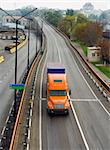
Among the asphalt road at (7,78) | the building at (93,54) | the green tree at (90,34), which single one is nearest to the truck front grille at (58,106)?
the asphalt road at (7,78)

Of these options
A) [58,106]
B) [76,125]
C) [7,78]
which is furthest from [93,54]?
[76,125]

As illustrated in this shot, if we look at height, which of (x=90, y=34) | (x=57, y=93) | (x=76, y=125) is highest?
(x=90, y=34)

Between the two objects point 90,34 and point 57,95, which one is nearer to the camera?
point 57,95

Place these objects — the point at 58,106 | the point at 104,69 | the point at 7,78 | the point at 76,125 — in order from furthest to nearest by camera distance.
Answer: the point at 104,69 < the point at 7,78 < the point at 58,106 < the point at 76,125

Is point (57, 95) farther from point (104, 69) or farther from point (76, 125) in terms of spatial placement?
point (104, 69)

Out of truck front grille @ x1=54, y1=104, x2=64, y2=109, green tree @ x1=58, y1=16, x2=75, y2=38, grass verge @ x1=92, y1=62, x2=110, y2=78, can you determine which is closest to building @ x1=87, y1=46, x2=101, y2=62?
grass verge @ x1=92, y1=62, x2=110, y2=78

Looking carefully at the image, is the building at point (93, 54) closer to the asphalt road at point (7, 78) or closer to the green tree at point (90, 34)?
the asphalt road at point (7, 78)

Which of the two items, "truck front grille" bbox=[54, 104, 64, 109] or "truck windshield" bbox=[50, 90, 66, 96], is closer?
"truck front grille" bbox=[54, 104, 64, 109]

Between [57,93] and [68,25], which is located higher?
[68,25]

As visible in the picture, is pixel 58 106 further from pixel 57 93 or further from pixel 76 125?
pixel 76 125

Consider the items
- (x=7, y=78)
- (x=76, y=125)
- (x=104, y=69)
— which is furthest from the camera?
(x=104, y=69)

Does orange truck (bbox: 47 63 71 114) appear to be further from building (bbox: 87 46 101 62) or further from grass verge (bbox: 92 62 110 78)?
building (bbox: 87 46 101 62)

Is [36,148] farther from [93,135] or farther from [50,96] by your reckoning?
[50,96]

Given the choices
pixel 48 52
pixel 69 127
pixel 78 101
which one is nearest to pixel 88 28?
pixel 48 52
